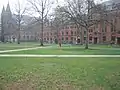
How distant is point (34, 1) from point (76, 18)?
1985cm

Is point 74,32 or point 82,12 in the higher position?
point 82,12

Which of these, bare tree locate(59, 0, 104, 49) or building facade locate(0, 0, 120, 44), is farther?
building facade locate(0, 0, 120, 44)

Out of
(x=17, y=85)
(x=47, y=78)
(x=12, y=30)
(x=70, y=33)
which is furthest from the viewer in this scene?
(x=70, y=33)

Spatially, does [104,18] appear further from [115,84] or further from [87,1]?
[115,84]

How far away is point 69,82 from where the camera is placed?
8.59 m

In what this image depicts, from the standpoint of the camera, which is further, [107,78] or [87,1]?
[87,1]

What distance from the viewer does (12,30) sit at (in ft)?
287

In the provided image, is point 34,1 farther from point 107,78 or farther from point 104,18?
point 107,78

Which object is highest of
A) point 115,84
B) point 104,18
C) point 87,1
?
point 87,1

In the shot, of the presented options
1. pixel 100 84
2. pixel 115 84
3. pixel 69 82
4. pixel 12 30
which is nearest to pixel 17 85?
pixel 69 82

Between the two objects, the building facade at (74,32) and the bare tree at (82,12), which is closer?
the bare tree at (82,12)

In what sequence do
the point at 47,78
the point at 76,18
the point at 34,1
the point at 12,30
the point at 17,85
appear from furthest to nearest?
the point at 12,30 < the point at 34,1 < the point at 76,18 < the point at 47,78 < the point at 17,85

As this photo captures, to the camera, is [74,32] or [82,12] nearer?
[82,12]

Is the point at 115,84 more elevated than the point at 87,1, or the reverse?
the point at 87,1
